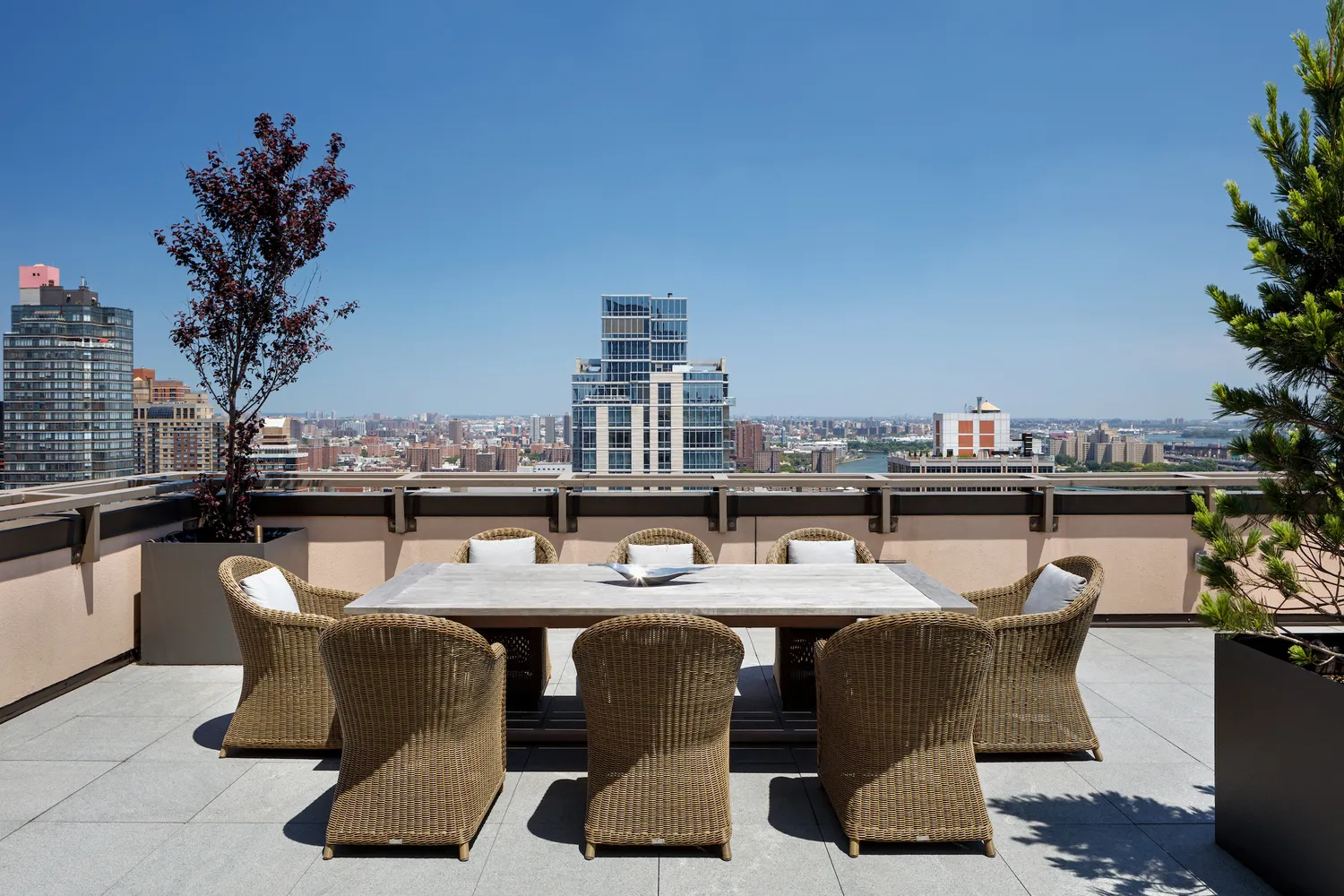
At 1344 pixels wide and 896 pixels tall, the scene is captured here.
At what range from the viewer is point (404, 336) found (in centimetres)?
3145

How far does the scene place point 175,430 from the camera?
6168 millimetres

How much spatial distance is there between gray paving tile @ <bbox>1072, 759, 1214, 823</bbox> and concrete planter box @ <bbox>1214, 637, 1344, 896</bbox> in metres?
0.23

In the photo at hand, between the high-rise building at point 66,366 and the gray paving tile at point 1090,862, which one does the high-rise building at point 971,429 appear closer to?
the gray paving tile at point 1090,862

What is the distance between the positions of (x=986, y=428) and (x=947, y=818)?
13.9m

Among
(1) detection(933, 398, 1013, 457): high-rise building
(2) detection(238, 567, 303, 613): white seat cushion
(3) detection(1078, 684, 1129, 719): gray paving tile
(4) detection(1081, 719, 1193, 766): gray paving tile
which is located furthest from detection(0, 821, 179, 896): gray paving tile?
(1) detection(933, 398, 1013, 457): high-rise building

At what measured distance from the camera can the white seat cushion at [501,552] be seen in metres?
4.26

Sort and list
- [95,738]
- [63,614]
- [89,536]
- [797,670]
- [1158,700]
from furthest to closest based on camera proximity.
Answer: [89,536] → [63,614] → [1158,700] → [797,670] → [95,738]

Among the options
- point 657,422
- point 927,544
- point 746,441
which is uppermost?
point 657,422

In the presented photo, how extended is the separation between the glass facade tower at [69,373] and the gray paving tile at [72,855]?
4.06 metres

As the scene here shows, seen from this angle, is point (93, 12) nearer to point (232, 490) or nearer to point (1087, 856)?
point (232, 490)

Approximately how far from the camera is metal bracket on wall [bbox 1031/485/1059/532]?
206 inches

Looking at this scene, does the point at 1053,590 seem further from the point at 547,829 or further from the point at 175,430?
the point at 175,430

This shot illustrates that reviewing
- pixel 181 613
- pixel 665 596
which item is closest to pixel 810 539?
pixel 665 596

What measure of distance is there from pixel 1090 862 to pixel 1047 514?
3261 millimetres
